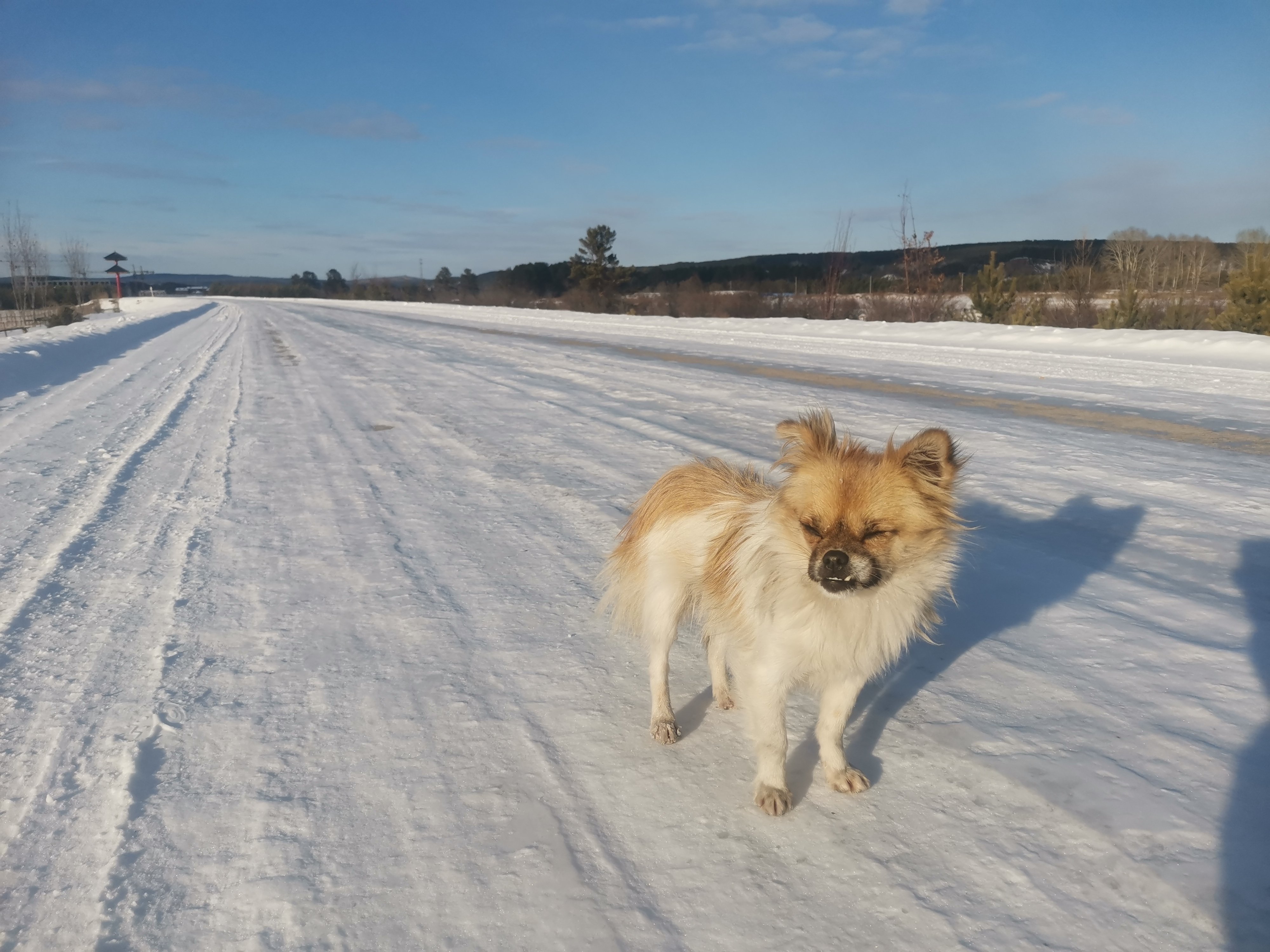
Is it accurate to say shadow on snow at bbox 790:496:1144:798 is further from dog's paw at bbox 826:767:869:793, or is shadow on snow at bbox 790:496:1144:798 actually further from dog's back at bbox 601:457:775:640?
dog's back at bbox 601:457:775:640

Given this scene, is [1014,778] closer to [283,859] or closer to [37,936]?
[283,859]

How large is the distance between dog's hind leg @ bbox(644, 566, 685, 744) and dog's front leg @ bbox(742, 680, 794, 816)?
1.56 ft

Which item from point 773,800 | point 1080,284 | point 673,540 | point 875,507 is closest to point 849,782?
point 773,800

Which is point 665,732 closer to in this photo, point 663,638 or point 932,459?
point 663,638

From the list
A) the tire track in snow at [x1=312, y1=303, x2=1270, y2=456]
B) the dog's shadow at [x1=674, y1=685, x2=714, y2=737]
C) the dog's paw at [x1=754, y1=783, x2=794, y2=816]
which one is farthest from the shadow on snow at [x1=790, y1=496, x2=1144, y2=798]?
the tire track in snow at [x1=312, y1=303, x2=1270, y2=456]

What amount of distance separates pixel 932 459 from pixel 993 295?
2534 centimetres

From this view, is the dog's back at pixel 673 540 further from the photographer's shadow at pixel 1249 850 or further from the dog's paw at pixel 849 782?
the photographer's shadow at pixel 1249 850

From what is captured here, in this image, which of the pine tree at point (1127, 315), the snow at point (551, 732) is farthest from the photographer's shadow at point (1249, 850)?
the pine tree at point (1127, 315)

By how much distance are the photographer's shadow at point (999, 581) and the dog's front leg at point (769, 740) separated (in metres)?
0.42

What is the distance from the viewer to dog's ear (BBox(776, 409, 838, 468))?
2.78 m

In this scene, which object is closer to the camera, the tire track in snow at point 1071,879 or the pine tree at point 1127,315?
the tire track in snow at point 1071,879

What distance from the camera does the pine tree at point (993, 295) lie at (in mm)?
24688

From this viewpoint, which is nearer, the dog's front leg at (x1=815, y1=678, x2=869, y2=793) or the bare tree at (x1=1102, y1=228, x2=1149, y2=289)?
the dog's front leg at (x1=815, y1=678, x2=869, y2=793)

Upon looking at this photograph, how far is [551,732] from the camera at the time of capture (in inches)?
121
